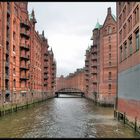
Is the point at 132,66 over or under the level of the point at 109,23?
under

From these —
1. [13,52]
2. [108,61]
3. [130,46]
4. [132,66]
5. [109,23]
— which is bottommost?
[132,66]

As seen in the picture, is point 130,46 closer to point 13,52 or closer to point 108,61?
point 13,52

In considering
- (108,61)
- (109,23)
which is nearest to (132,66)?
(108,61)

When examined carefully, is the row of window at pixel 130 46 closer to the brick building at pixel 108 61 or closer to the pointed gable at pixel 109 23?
the brick building at pixel 108 61

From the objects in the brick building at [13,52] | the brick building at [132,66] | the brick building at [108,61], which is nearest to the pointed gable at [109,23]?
the brick building at [108,61]

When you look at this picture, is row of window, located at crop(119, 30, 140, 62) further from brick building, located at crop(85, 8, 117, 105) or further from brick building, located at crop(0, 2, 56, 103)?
brick building, located at crop(85, 8, 117, 105)

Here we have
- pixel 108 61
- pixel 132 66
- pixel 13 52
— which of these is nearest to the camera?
pixel 132 66

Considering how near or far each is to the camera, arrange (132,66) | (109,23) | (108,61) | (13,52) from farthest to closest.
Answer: (109,23) < (108,61) < (13,52) < (132,66)

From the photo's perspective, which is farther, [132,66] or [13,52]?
[13,52]

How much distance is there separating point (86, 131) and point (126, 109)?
20.3 ft

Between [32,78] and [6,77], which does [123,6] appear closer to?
[6,77]

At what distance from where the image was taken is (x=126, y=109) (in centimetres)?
3038

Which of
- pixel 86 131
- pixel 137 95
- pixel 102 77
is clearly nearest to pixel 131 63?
pixel 137 95

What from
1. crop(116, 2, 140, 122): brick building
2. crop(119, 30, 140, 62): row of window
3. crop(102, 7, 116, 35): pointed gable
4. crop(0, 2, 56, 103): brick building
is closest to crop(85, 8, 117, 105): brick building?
crop(102, 7, 116, 35): pointed gable
